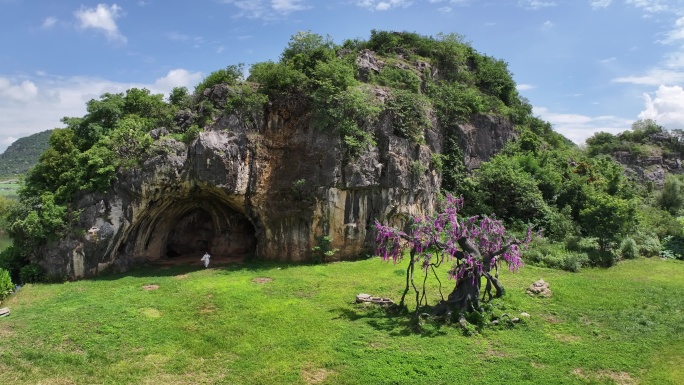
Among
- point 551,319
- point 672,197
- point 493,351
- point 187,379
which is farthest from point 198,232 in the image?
point 672,197

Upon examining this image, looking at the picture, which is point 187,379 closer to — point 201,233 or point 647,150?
point 201,233

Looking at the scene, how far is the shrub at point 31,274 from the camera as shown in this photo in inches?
784

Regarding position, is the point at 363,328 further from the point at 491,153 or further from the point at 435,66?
the point at 435,66

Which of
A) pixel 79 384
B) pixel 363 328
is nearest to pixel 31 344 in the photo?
pixel 79 384

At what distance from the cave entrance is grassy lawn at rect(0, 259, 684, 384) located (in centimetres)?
641

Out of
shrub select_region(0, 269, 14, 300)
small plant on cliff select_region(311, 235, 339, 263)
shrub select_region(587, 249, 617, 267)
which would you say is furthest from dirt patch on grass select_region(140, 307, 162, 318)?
shrub select_region(587, 249, 617, 267)

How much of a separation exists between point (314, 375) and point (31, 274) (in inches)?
634

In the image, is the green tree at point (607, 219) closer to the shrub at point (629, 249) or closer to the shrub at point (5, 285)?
the shrub at point (629, 249)

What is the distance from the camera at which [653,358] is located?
1189 cm

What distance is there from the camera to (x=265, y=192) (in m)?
23.8

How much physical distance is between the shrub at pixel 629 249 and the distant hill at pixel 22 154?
4100 inches

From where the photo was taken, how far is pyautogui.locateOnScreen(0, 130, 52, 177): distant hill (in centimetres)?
9512

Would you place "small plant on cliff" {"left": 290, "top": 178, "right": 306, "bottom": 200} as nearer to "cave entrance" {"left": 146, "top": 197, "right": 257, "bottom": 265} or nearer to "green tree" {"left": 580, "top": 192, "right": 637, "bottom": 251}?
"cave entrance" {"left": 146, "top": 197, "right": 257, "bottom": 265}

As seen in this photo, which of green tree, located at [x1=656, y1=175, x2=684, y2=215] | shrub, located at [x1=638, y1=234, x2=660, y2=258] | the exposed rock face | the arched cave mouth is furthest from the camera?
the exposed rock face
